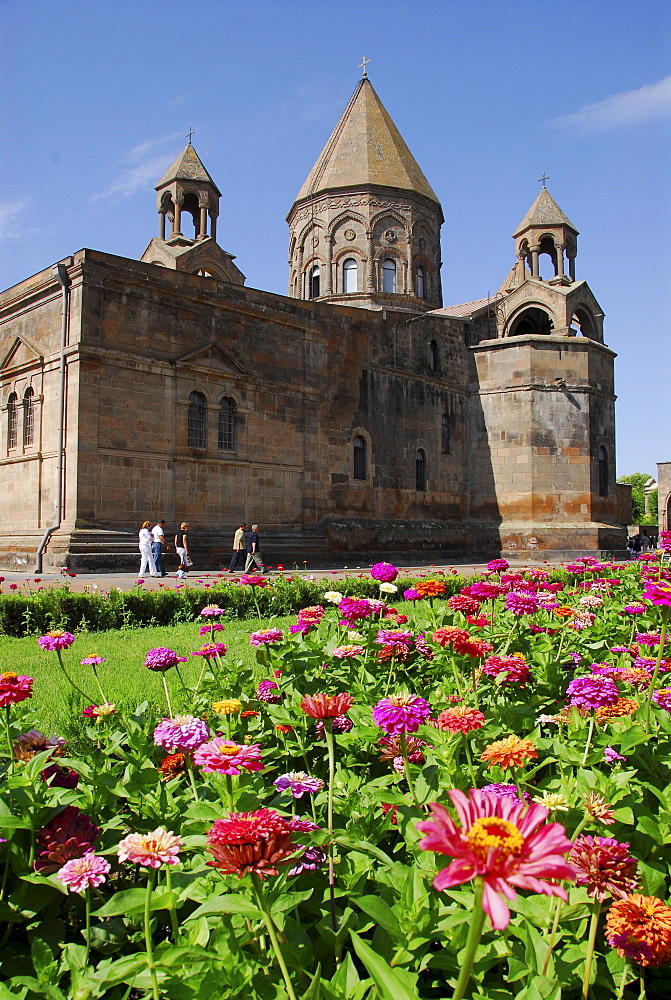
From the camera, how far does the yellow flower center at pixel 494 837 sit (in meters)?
1.12

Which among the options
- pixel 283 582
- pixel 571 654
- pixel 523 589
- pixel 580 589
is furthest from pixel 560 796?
pixel 283 582

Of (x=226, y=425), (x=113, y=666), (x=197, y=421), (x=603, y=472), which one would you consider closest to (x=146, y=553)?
(x=197, y=421)

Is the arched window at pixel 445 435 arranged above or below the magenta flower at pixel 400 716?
above

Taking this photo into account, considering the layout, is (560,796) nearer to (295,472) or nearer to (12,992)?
(12,992)

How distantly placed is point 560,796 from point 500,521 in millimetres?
23258

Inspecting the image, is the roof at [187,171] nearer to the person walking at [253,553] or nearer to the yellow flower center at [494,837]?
the person walking at [253,553]

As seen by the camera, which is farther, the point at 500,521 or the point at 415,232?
the point at 415,232

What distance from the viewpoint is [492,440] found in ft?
83.3

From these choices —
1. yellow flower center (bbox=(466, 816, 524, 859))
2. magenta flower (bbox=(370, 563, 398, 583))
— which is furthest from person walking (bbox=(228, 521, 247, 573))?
yellow flower center (bbox=(466, 816, 524, 859))

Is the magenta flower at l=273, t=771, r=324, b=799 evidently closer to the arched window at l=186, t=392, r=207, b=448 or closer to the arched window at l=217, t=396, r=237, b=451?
the arched window at l=186, t=392, r=207, b=448

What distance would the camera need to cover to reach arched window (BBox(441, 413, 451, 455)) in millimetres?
25109

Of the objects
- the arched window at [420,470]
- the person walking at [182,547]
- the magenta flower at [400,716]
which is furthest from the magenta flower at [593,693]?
the arched window at [420,470]

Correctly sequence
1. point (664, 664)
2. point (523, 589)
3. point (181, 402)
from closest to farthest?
point (664, 664) → point (523, 589) → point (181, 402)

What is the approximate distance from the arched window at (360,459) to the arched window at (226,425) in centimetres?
457
